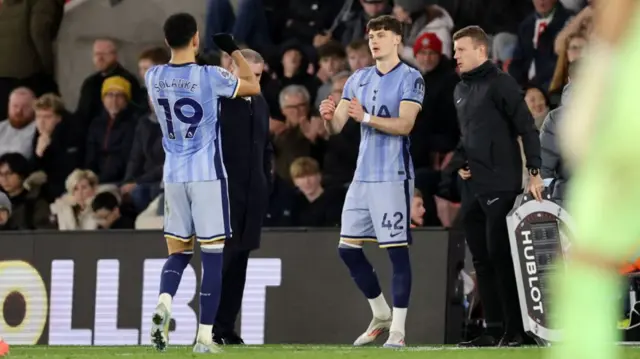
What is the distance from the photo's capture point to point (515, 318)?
31.2 ft

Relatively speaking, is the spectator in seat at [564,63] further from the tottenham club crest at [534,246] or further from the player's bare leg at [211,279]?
the player's bare leg at [211,279]

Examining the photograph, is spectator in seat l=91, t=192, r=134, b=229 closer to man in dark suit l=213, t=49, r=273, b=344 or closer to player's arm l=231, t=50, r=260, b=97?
man in dark suit l=213, t=49, r=273, b=344

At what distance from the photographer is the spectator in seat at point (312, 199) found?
1266 centimetres

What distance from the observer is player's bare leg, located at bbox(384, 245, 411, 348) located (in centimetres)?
939

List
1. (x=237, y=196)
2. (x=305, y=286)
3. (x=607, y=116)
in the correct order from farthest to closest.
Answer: (x=305, y=286), (x=237, y=196), (x=607, y=116)

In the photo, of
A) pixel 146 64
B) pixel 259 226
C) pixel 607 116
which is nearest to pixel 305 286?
pixel 259 226

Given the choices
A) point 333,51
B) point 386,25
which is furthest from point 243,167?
point 333,51

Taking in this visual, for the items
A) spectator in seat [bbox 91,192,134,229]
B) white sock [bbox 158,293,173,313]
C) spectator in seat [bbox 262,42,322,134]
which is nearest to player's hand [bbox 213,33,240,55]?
white sock [bbox 158,293,173,313]

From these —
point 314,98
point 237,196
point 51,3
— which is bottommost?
point 237,196

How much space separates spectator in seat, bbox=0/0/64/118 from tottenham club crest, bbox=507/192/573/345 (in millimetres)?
7783

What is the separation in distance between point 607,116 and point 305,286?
7841 mm

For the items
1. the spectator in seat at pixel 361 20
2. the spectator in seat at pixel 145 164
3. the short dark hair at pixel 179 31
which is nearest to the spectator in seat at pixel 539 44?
the spectator in seat at pixel 361 20

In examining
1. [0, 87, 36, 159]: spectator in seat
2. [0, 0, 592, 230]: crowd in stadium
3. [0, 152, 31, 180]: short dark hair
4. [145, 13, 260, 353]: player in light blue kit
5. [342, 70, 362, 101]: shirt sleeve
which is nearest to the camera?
[145, 13, 260, 353]: player in light blue kit

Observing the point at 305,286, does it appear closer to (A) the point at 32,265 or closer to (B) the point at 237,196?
(B) the point at 237,196
